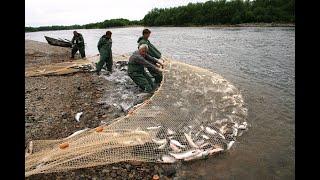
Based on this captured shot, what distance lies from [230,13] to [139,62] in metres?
73.8

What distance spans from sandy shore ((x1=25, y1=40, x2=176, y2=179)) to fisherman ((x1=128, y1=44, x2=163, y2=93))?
1.58 feet

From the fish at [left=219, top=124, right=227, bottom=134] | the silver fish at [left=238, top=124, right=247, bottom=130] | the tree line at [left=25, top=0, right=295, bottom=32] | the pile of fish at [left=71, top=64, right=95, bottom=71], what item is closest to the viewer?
the fish at [left=219, top=124, right=227, bottom=134]

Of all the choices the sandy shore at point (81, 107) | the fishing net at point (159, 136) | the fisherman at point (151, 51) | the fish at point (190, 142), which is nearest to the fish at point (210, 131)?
the fishing net at point (159, 136)

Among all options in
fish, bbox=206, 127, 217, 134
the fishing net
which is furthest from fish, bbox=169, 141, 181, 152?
fish, bbox=206, 127, 217, 134

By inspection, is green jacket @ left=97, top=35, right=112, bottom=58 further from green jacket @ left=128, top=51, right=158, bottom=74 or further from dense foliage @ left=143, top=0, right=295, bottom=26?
dense foliage @ left=143, top=0, right=295, bottom=26

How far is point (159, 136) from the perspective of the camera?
7.11 metres

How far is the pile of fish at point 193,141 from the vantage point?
21.7 feet

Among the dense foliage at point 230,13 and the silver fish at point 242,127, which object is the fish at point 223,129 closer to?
the silver fish at point 242,127

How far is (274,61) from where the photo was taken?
Answer: 2075 cm

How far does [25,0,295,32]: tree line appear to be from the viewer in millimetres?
66562

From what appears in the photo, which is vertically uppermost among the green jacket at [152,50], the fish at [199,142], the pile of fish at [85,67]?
the green jacket at [152,50]

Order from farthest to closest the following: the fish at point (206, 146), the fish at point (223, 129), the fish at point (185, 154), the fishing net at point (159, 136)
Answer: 1. the fish at point (223, 129)
2. the fish at point (206, 146)
3. the fish at point (185, 154)
4. the fishing net at point (159, 136)

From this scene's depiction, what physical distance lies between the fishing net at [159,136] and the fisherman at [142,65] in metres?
1.12
